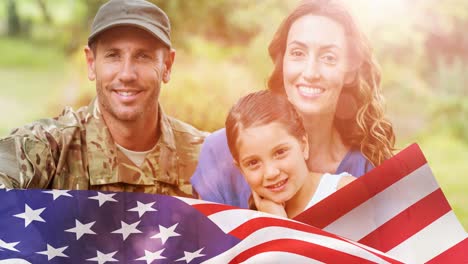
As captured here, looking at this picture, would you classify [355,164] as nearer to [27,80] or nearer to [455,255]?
[455,255]

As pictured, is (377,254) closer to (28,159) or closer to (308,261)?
(308,261)

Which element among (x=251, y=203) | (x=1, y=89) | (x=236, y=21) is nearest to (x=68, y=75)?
(x=1, y=89)

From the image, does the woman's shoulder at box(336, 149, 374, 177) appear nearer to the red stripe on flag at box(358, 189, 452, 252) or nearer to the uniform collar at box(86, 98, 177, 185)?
the red stripe on flag at box(358, 189, 452, 252)

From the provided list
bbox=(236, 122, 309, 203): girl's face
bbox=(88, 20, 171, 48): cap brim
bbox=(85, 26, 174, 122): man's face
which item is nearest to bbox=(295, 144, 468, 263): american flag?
bbox=(236, 122, 309, 203): girl's face

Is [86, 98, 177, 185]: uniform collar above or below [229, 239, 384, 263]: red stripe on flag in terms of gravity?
above

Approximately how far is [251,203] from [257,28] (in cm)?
110

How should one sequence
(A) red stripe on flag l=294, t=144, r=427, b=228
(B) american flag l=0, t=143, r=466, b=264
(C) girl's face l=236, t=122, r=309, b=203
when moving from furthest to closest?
(A) red stripe on flag l=294, t=144, r=427, b=228 → (C) girl's face l=236, t=122, r=309, b=203 → (B) american flag l=0, t=143, r=466, b=264

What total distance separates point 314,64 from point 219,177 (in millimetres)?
923

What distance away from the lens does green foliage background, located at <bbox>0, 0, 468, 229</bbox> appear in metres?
4.64

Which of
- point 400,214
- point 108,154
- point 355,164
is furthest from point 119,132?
point 400,214

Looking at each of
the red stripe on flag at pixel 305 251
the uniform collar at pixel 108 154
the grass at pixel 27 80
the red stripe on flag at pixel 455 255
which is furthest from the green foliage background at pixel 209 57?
the red stripe on flag at pixel 305 251

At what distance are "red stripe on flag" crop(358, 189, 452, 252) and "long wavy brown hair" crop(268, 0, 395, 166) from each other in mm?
403

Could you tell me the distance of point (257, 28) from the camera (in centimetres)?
468

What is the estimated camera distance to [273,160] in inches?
181
